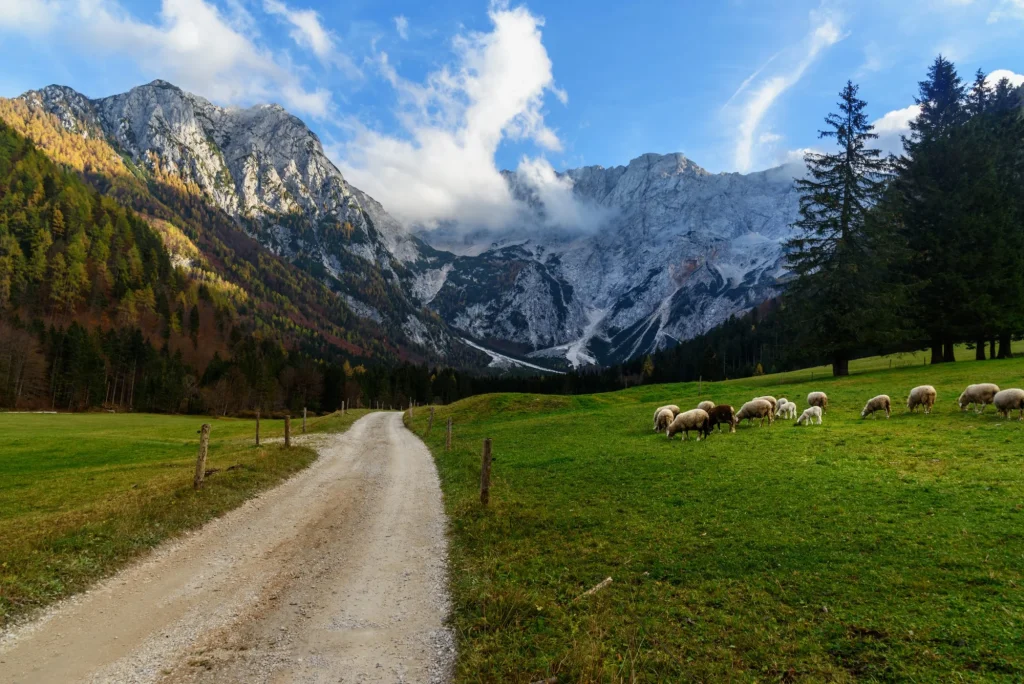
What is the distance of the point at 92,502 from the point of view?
20000 mm

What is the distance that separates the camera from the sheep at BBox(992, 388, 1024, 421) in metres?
23.2

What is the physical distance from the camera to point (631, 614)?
952 centimetres

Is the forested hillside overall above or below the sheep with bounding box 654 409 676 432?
above

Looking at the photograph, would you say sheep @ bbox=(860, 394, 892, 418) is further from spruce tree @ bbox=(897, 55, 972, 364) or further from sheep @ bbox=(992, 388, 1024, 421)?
spruce tree @ bbox=(897, 55, 972, 364)

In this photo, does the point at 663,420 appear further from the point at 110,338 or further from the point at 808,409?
the point at 110,338

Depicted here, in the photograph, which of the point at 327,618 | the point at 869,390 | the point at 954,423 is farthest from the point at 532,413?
the point at 327,618

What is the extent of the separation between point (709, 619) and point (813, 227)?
54492 millimetres

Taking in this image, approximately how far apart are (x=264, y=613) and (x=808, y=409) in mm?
31353

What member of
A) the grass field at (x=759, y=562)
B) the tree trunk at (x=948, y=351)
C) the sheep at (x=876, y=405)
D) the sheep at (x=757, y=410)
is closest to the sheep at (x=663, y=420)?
the sheep at (x=757, y=410)

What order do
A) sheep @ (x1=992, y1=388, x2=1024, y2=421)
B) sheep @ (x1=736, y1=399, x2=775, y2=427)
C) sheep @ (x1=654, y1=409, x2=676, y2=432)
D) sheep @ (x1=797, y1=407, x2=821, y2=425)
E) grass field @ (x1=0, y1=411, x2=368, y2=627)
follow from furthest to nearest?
1. sheep @ (x1=654, y1=409, x2=676, y2=432)
2. sheep @ (x1=736, y1=399, x2=775, y2=427)
3. sheep @ (x1=797, y1=407, x2=821, y2=425)
4. sheep @ (x1=992, y1=388, x2=1024, y2=421)
5. grass field @ (x1=0, y1=411, x2=368, y2=627)

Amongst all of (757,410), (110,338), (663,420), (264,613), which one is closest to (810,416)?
(757,410)

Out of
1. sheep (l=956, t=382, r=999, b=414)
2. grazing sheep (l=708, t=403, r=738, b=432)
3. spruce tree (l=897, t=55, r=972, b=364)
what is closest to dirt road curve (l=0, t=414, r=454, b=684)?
grazing sheep (l=708, t=403, r=738, b=432)

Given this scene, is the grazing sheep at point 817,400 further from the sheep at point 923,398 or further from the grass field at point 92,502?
the grass field at point 92,502

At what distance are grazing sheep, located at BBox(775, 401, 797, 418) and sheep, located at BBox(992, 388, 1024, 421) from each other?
10041 mm
